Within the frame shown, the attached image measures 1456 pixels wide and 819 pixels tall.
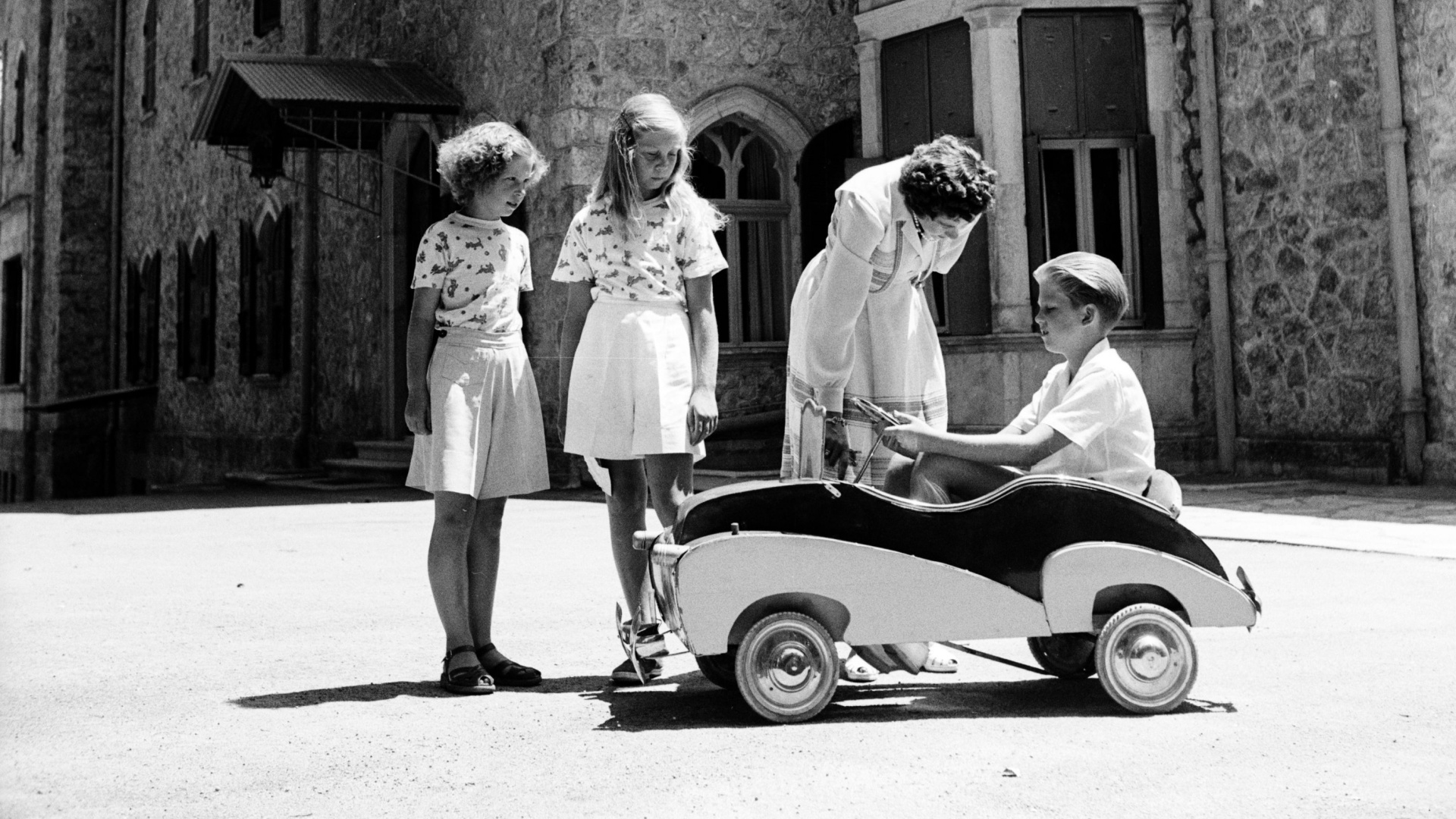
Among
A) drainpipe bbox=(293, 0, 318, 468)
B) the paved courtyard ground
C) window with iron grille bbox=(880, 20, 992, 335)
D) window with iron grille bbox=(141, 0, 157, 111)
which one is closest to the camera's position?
the paved courtyard ground

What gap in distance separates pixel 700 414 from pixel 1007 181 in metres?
8.04

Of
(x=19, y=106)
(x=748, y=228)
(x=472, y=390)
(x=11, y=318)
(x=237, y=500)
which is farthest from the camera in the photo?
(x=11, y=318)

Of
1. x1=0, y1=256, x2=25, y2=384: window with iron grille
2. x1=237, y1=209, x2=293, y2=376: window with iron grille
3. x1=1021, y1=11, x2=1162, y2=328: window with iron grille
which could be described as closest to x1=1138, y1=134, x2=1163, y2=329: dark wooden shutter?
x1=1021, y1=11, x2=1162, y2=328: window with iron grille

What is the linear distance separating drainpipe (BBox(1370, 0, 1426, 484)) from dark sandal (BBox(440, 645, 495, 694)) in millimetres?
8013

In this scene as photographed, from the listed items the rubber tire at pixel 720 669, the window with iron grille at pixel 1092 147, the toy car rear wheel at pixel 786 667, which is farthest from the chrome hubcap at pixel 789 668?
the window with iron grille at pixel 1092 147

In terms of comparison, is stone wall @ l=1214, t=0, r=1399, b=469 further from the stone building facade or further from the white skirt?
the white skirt

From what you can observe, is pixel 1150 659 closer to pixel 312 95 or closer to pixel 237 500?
pixel 237 500

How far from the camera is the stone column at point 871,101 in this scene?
13.0 metres

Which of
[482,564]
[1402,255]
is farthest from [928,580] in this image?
[1402,255]

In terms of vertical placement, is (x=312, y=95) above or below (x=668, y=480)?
above

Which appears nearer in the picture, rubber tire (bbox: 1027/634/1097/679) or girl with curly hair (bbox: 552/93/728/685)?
rubber tire (bbox: 1027/634/1097/679)

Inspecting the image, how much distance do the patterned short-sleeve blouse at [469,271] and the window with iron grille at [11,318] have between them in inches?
1055

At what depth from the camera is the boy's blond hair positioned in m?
3.96

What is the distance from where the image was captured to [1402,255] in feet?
33.8
